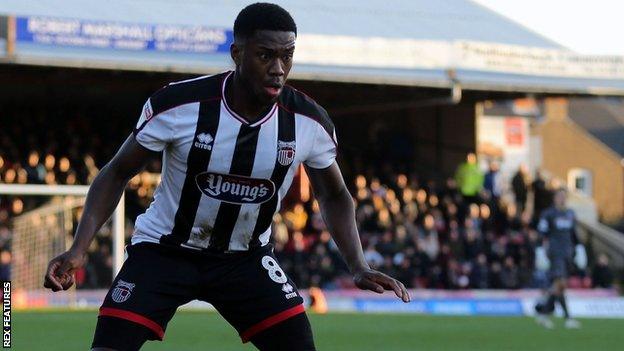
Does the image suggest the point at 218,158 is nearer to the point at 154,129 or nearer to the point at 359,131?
the point at 154,129

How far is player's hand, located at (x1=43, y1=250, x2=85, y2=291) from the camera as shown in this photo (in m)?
5.84

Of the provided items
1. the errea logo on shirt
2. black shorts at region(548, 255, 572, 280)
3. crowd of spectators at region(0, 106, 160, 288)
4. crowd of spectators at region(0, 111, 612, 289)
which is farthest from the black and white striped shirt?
crowd of spectators at region(0, 111, 612, 289)

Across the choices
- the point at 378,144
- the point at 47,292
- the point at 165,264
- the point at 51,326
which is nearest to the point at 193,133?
the point at 165,264

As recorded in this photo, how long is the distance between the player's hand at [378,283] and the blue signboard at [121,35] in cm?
2053

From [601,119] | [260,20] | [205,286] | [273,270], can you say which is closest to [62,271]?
[205,286]

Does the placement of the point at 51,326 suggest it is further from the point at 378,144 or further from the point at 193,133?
the point at 378,144

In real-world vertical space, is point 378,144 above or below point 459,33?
below

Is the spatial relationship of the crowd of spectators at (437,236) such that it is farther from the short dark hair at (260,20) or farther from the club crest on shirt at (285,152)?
the short dark hair at (260,20)

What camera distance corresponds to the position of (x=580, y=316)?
24250 millimetres

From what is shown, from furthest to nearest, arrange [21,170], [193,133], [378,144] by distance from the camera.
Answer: [378,144], [21,170], [193,133]

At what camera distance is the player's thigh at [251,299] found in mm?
6293

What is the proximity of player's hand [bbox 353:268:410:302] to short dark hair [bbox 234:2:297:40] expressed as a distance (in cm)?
118

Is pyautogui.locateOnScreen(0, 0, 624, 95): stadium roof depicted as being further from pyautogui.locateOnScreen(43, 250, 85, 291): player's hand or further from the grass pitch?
pyautogui.locateOnScreen(43, 250, 85, 291): player's hand

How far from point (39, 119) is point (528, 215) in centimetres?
1174
